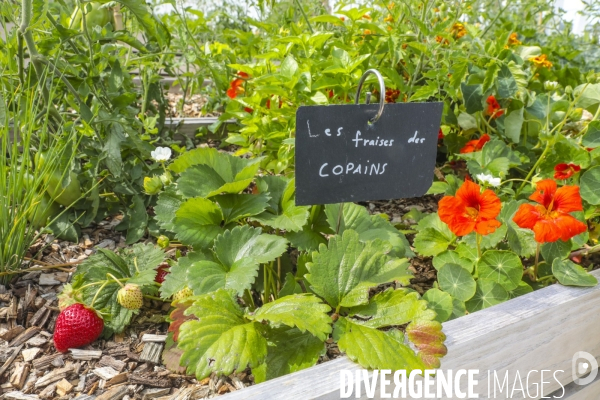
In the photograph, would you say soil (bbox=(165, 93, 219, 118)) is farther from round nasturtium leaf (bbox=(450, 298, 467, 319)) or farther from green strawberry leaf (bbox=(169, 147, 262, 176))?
round nasturtium leaf (bbox=(450, 298, 467, 319))

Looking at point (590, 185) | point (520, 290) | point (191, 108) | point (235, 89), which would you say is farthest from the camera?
point (191, 108)

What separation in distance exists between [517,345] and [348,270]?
0.30 meters

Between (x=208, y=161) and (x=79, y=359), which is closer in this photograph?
(x=79, y=359)

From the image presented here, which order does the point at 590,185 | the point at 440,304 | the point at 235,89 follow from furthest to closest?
the point at 235,89
the point at 590,185
the point at 440,304

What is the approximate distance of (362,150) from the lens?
722 millimetres

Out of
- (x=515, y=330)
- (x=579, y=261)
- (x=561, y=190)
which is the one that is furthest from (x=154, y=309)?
(x=579, y=261)

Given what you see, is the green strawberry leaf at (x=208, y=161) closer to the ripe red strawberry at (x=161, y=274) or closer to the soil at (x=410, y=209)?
the ripe red strawberry at (x=161, y=274)

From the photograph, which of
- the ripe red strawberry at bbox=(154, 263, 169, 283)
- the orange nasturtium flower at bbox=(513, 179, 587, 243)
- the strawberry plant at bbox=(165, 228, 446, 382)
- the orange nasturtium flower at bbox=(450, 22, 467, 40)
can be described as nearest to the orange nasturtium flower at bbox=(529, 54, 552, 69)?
the orange nasturtium flower at bbox=(450, 22, 467, 40)

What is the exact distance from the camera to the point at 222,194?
Result: 0.88 meters

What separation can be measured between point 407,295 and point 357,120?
10.8 inches

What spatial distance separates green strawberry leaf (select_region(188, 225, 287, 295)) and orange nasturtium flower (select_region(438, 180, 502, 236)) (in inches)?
11.2

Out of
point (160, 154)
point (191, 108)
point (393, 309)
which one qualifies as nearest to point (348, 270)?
point (393, 309)

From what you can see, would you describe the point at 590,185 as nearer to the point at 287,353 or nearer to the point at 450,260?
the point at 450,260

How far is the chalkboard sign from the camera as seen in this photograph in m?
0.68
